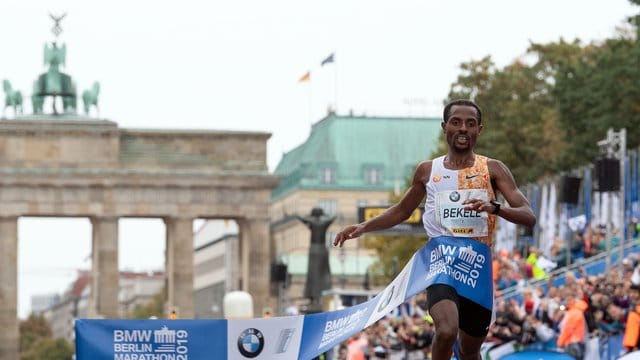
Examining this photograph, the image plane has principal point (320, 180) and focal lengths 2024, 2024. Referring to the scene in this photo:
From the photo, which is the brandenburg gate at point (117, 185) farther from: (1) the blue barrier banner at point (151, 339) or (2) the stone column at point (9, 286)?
(1) the blue barrier banner at point (151, 339)

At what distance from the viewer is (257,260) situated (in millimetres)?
97250

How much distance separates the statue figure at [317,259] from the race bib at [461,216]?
32344 mm

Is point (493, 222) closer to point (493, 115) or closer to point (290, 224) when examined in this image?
point (493, 115)

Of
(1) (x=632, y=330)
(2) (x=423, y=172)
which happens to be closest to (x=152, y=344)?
(2) (x=423, y=172)

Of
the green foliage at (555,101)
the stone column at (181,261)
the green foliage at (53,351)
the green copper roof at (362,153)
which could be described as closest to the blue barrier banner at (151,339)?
the green foliage at (555,101)

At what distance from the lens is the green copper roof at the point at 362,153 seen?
13738 centimetres

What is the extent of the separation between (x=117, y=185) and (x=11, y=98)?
6494 mm

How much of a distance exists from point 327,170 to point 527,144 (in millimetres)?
70014

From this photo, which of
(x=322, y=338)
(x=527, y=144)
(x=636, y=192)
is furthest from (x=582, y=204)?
(x=322, y=338)

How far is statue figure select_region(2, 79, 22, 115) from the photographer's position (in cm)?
9575

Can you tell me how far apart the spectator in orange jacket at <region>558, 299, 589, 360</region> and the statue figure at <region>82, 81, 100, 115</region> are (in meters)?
73.0

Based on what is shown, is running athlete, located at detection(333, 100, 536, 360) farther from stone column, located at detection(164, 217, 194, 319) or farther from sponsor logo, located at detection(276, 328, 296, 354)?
stone column, located at detection(164, 217, 194, 319)

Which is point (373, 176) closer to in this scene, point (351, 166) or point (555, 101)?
point (351, 166)

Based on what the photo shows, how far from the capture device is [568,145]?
216ft
